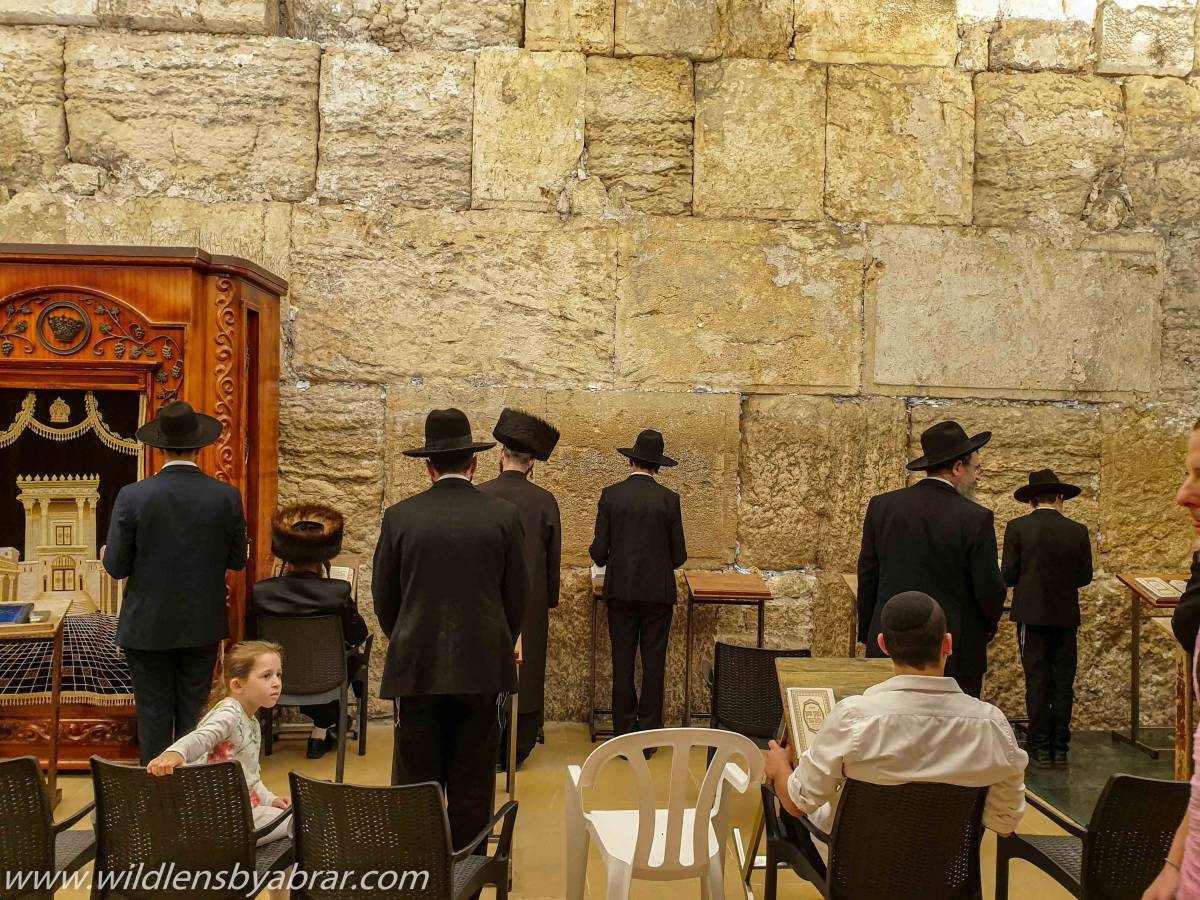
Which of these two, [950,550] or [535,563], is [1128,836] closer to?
[950,550]

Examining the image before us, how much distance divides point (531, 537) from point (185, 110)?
10.2 feet

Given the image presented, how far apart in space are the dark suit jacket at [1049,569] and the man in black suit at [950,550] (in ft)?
3.27

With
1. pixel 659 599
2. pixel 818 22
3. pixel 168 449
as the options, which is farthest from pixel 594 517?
pixel 818 22

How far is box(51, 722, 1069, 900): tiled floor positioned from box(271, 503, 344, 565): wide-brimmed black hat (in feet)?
3.25

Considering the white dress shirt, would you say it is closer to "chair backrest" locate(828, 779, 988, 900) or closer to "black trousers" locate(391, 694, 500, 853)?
"chair backrest" locate(828, 779, 988, 900)

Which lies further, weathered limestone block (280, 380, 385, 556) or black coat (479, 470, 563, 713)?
weathered limestone block (280, 380, 385, 556)

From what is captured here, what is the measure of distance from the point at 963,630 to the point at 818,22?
3.61 metres

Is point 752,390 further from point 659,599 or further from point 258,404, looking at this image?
point 258,404

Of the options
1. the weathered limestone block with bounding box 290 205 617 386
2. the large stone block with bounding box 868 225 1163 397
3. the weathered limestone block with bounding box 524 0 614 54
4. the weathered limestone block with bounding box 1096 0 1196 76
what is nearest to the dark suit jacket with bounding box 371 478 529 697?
the weathered limestone block with bounding box 290 205 617 386

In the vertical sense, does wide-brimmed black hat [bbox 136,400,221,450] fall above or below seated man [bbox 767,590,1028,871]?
above

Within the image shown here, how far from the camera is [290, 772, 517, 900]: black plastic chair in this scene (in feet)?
8.52

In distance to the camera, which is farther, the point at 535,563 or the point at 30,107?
the point at 30,107

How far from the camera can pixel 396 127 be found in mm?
6020

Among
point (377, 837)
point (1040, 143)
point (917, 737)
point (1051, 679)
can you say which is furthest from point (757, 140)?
point (377, 837)
